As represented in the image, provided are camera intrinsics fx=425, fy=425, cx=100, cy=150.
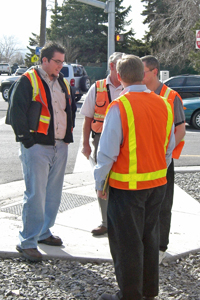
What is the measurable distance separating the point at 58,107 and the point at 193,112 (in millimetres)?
10434

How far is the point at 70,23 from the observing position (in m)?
46.4

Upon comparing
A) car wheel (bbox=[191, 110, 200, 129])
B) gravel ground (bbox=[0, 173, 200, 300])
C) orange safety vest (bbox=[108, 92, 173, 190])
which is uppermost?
orange safety vest (bbox=[108, 92, 173, 190])

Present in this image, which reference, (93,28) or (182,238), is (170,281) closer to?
(182,238)

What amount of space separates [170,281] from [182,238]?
0.96 m

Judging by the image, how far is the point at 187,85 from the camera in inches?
671

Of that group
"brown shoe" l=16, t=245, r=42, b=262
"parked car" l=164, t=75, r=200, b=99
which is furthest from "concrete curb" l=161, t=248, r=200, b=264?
"parked car" l=164, t=75, r=200, b=99

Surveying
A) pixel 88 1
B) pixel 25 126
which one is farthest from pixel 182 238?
pixel 88 1

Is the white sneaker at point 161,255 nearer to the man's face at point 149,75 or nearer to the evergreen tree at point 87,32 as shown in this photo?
the man's face at point 149,75

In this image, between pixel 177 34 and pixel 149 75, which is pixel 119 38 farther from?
pixel 149 75

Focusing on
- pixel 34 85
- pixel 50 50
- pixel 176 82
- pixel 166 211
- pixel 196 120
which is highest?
pixel 176 82

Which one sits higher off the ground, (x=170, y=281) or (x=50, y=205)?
Result: (x=50, y=205)

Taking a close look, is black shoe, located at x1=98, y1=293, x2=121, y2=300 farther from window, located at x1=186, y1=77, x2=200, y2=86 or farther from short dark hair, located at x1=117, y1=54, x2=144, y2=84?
window, located at x1=186, y1=77, x2=200, y2=86

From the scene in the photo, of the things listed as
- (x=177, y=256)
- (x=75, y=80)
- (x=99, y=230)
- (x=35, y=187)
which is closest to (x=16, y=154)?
(x=99, y=230)

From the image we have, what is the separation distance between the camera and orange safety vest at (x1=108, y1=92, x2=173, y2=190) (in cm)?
290
